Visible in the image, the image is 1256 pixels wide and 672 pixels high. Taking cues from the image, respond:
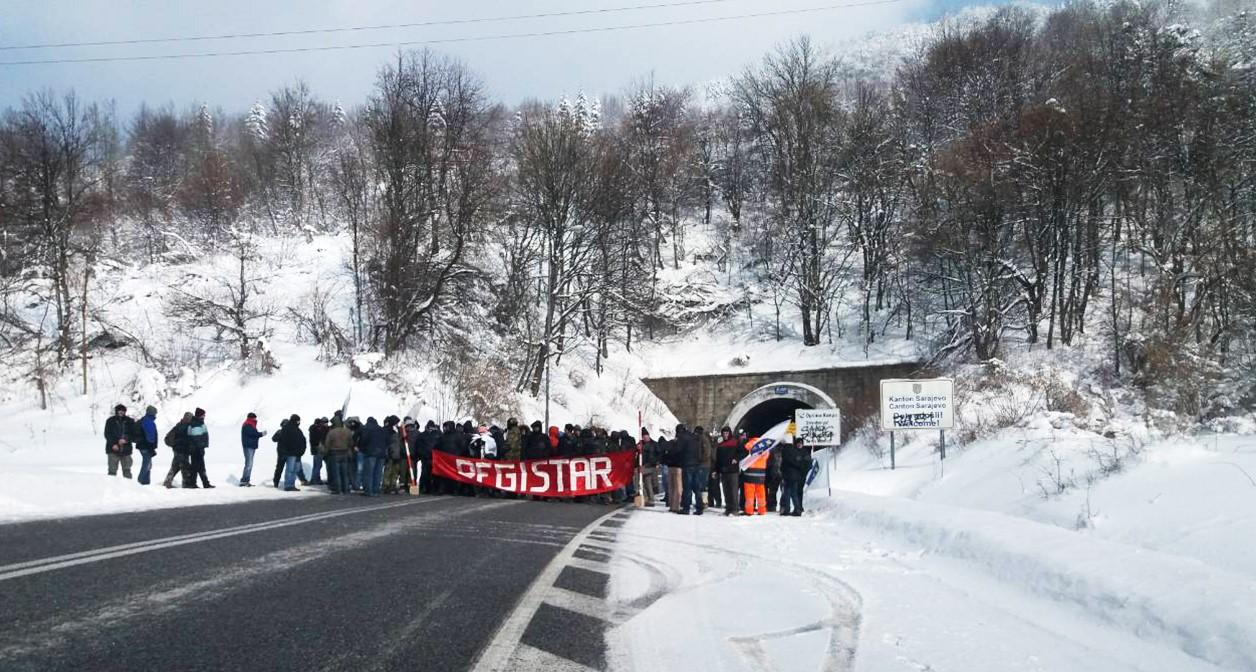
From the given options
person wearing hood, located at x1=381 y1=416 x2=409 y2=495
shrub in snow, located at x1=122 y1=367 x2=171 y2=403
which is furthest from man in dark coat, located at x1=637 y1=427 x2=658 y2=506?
shrub in snow, located at x1=122 y1=367 x2=171 y2=403

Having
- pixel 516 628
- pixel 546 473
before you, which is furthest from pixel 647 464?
pixel 516 628

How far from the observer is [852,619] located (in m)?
6.98

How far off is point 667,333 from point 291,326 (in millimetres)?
22250

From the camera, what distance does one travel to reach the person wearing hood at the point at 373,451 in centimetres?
2088

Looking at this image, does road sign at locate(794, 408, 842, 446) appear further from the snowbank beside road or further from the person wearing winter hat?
the snowbank beside road

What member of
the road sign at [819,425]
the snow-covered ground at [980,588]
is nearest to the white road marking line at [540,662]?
A: the snow-covered ground at [980,588]

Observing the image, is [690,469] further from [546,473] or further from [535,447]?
[535,447]

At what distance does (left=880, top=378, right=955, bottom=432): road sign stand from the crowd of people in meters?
3.32

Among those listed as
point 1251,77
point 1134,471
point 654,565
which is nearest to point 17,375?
point 654,565

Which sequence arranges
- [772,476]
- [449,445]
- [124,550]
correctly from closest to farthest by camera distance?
1. [124,550]
2. [772,476]
3. [449,445]

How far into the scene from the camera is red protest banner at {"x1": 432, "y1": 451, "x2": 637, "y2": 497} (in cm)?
2219

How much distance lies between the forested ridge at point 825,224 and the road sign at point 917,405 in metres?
7.23

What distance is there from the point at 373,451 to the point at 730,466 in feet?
26.9

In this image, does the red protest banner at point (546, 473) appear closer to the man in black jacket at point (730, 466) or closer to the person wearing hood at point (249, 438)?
the man in black jacket at point (730, 466)
